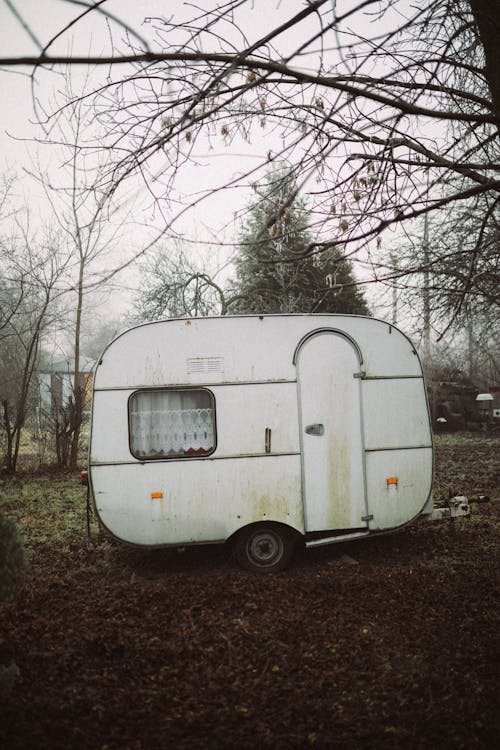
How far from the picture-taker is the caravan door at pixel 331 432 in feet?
17.9

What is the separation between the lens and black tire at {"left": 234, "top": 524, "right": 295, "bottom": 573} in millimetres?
5461

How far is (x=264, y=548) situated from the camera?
554 centimetres

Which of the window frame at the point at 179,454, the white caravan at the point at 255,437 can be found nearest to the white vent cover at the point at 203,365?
the white caravan at the point at 255,437

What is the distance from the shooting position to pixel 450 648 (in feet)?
12.4

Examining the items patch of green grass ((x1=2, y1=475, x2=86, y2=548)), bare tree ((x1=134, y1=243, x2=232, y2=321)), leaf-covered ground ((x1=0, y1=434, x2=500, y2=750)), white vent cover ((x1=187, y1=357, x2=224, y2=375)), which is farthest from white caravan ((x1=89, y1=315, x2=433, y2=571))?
bare tree ((x1=134, y1=243, x2=232, y2=321))

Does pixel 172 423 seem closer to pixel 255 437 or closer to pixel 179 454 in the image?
pixel 179 454

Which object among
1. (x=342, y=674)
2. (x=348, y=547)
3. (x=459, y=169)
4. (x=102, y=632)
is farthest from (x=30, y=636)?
(x=459, y=169)

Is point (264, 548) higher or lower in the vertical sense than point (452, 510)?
lower

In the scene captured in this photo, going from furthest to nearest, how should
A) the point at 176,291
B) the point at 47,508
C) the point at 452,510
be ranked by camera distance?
the point at 176,291 < the point at 47,508 < the point at 452,510

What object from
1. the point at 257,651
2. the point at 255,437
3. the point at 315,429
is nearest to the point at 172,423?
the point at 255,437

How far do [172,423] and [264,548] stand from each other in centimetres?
159

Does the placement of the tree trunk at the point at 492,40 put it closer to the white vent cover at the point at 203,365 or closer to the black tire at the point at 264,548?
the white vent cover at the point at 203,365

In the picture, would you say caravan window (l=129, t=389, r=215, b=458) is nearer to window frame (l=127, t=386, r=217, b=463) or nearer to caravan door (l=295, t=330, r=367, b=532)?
window frame (l=127, t=386, r=217, b=463)

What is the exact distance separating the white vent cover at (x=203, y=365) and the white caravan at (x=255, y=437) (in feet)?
0.03
